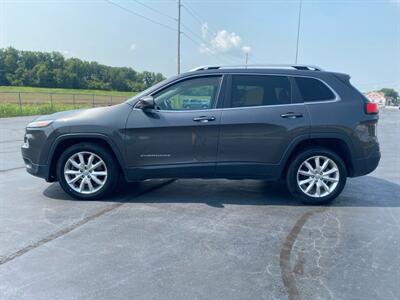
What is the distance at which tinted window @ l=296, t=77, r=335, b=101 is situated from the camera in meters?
4.67

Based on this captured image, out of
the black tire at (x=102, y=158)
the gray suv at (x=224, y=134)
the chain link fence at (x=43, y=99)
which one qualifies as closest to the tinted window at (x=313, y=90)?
the gray suv at (x=224, y=134)

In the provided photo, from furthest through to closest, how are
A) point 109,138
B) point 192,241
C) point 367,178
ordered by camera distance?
point 367,178 → point 109,138 → point 192,241

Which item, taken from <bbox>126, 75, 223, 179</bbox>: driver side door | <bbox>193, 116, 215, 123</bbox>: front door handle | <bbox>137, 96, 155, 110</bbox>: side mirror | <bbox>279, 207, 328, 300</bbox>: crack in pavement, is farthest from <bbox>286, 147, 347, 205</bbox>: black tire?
<bbox>137, 96, 155, 110</bbox>: side mirror

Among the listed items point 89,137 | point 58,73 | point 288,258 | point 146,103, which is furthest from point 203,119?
point 58,73

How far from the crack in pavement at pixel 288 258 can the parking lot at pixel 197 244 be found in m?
0.01

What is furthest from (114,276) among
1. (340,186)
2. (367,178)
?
(367,178)

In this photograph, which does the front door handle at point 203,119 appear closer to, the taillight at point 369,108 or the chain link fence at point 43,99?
the taillight at point 369,108

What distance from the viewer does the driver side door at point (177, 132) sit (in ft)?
15.1

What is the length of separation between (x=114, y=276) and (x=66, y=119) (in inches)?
104

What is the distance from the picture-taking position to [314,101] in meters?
4.66

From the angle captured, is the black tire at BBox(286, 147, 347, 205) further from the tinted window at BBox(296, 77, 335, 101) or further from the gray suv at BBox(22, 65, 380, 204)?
the tinted window at BBox(296, 77, 335, 101)

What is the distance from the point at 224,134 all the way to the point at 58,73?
82.0 metres

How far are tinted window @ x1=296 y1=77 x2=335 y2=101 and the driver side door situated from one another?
3.65ft

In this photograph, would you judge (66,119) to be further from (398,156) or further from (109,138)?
(398,156)
